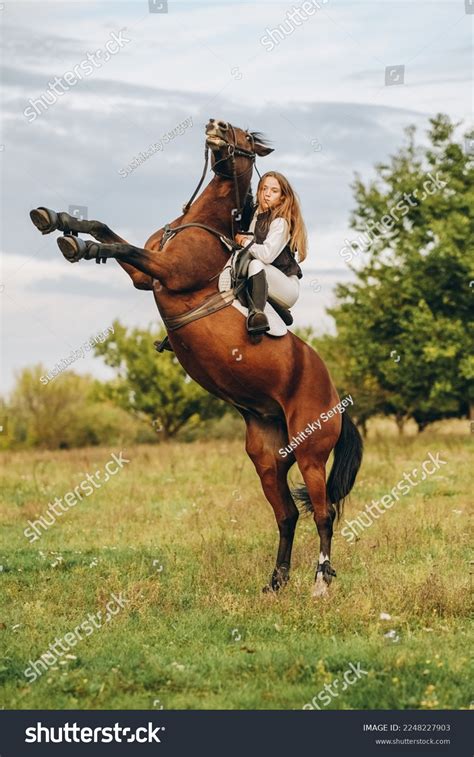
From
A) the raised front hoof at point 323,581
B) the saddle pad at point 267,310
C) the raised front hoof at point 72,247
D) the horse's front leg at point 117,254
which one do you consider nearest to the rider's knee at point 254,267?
the saddle pad at point 267,310

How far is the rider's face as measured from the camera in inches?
316

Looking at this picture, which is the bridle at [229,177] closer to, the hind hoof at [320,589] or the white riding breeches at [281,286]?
the white riding breeches at [281,286]

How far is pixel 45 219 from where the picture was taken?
689 centimetres

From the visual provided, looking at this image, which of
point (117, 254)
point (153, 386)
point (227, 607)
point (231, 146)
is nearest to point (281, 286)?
point (231, 146)

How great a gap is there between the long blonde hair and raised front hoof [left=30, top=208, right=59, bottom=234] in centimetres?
199

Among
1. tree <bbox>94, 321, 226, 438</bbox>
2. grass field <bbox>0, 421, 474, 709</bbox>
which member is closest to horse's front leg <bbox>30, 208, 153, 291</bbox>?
grass field <bbox>0, 421, 474, 709</bbox>

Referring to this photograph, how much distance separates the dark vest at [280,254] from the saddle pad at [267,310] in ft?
→ 1.20

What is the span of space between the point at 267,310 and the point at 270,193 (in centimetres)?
104

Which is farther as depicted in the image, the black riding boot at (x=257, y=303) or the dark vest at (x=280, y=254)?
the dark vest at (x=280, y=254)

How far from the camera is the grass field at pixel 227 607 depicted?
19.9 ft

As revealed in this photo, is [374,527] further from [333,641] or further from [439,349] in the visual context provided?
[439,349]

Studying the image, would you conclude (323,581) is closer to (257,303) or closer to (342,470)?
(342,470)

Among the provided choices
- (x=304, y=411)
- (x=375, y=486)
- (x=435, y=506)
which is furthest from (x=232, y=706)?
(x=375, y=486)

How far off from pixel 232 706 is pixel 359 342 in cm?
2237
